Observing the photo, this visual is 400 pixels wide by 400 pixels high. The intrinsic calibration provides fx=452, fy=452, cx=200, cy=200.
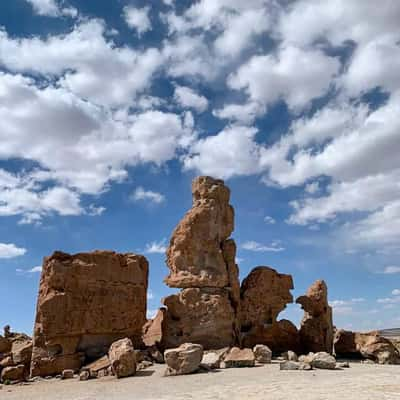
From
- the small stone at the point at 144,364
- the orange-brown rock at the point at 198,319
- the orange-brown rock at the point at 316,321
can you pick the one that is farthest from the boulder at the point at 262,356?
the orange-brown rock at the point at 316,321

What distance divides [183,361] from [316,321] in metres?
8.43

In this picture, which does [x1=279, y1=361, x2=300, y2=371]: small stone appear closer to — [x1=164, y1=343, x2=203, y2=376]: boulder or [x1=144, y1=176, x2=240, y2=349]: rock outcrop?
[x1=164, y1=343, x2=203, y2=376]: boulder

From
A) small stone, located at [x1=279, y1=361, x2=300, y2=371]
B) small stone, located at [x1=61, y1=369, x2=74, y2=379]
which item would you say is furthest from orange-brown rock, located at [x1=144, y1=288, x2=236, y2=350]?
small stone, located at [x1=279, y1=361, x2=300, y2=371]

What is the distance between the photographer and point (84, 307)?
14.2 meters

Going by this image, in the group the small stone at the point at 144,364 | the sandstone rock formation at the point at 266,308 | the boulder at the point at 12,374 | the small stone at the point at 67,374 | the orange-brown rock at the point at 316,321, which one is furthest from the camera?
the orange-brown rock at the point at 316,321

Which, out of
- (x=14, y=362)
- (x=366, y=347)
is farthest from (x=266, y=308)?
(x=14, y=362)

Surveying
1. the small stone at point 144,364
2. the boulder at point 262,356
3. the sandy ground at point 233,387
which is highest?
the boulder at point 262,356

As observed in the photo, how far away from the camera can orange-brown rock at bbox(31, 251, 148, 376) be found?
13.5 metres

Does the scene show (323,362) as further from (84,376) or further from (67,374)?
(67,374)

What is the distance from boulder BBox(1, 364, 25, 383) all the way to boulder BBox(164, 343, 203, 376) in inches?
191

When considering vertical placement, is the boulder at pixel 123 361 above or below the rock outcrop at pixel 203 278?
below

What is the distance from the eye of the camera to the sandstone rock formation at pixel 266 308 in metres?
17.2

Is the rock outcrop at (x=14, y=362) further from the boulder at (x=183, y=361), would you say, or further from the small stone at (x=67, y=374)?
the boulder at (x=183, y=361)

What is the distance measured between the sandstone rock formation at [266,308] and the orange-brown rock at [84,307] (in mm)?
4197
